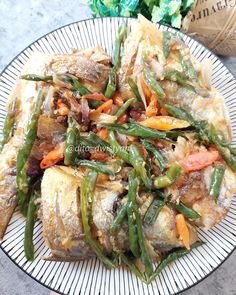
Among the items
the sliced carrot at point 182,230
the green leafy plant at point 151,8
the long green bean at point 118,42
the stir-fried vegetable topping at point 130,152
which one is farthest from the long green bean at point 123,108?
the green leafy plant at point 151,8

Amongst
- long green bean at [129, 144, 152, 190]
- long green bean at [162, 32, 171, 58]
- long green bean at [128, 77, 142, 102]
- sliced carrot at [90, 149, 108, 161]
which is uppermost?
long green bean at [162, 32, 171, 58]

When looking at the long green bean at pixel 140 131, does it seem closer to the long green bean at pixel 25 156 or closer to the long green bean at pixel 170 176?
the long green bean at pixel 170 176

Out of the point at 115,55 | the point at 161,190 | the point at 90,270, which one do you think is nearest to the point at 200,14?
the point at 115,55

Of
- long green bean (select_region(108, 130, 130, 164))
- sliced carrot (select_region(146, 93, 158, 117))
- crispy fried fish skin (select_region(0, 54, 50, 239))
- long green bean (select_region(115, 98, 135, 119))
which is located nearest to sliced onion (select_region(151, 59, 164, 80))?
sliced carrot (select_region(146, 93, 158, 117))

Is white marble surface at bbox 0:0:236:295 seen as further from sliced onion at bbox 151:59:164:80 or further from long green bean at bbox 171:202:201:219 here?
long green bean at bbox 171:202:201:219

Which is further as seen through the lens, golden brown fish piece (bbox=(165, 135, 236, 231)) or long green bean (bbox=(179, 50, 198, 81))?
long green bean (bbox=(179, 50, 198, 81))

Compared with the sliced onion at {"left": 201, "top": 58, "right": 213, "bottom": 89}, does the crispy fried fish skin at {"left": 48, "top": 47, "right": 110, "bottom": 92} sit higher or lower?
lower
